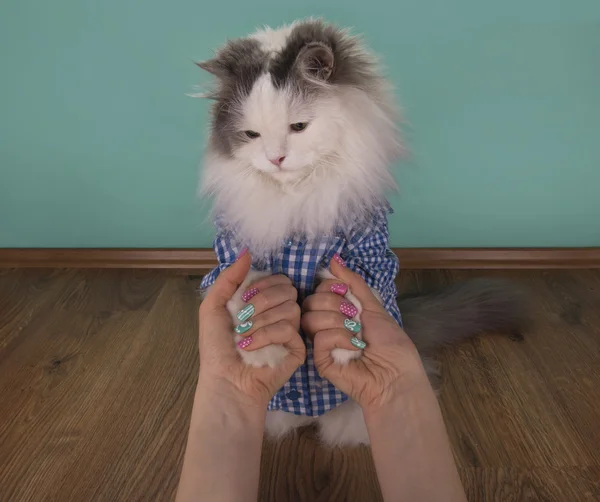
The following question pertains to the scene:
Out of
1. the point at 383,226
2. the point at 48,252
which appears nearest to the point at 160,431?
the point at 383,226

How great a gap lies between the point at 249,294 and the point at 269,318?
0.22 feet

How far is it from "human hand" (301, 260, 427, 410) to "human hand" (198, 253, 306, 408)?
0.17ft

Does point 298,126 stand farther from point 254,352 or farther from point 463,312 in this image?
point 463,312

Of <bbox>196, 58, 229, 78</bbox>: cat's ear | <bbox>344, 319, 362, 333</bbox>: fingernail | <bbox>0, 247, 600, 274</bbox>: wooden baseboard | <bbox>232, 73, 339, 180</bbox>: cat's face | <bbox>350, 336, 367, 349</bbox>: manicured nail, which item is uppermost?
<bbox>196, 58, 229, 78</bbox>: cat's ear

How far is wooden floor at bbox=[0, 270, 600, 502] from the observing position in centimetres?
103

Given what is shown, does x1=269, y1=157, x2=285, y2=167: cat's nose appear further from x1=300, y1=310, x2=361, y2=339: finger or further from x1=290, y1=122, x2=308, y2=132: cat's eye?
x1=300, y1=310, x2=361, y2=339: finger

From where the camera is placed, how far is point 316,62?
33.8 inches

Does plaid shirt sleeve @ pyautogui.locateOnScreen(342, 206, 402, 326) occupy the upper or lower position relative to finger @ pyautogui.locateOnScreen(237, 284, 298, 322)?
upper

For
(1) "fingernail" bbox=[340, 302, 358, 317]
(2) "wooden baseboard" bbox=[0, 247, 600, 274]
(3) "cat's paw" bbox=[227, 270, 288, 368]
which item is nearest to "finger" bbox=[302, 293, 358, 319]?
(1) "fingernail" bbox=[340, 302, 358, 317]

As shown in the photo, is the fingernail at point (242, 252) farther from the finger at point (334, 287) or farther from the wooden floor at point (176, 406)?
the wooden floor at point (176, 406)

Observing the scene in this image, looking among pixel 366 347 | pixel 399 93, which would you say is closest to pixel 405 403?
pixel 366 347

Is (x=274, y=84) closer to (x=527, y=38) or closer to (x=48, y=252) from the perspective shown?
(x=527, y=38)

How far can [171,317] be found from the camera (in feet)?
5.16

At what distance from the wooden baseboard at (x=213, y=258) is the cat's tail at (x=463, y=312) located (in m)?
0.35
